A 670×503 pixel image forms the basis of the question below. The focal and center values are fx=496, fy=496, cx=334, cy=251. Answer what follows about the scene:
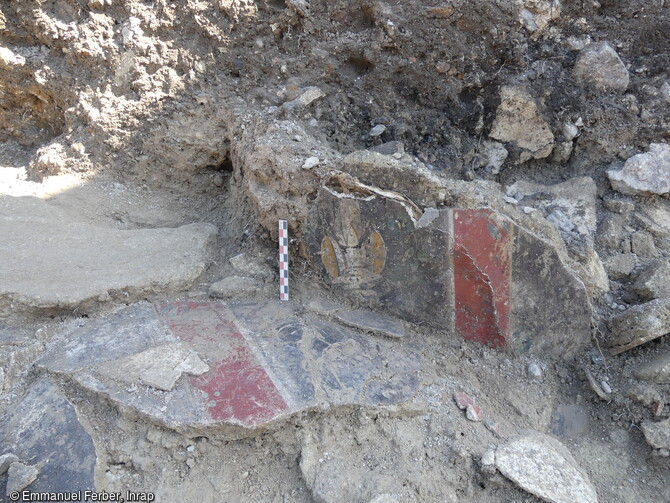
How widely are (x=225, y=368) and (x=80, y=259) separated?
1.06 metres

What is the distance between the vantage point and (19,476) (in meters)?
1.68

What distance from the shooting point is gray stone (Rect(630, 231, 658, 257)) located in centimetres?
267

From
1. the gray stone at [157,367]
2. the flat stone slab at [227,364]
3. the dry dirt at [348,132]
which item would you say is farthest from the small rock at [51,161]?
the gray stone at [157,367]

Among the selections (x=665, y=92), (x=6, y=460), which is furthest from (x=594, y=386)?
(x=6, y=460)

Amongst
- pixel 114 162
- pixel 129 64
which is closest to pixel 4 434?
pixel 114 162

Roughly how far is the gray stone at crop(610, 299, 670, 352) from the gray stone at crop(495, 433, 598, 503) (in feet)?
1.94

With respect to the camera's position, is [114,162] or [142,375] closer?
[142,375]

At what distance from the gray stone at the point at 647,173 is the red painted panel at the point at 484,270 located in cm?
113

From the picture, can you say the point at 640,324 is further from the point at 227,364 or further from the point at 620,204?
the point at 227,364

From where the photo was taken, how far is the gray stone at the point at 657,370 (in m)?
2.12

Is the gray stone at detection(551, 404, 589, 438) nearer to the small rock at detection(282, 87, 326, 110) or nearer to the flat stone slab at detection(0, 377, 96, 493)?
the flat stone slab at detection(0, 377, 96, 493)

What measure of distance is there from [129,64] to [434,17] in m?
1.92

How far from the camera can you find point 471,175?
303 cm

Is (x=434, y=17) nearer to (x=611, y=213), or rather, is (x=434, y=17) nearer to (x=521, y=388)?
(x=611, y=213)
